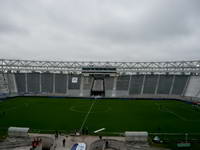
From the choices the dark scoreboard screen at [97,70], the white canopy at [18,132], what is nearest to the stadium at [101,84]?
the dark scoreboard screen at [97,70]

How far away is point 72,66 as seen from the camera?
74.1 metres

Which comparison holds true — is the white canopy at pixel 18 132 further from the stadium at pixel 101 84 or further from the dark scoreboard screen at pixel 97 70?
the dark scoreboard screen at pixel 97 70

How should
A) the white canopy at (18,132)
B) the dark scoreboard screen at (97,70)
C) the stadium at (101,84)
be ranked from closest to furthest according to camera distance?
1. the white canopy at (18,132)
2. the stadium at (101,84)
3. the dark scoreboard screen at (97,70)

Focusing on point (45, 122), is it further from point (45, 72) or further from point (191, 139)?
point (45, 72)

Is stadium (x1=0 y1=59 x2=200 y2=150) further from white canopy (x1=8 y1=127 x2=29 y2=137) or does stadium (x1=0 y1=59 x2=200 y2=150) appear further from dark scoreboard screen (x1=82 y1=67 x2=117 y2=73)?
white canopy (x1=8 y1=127 x2=29 y2=137)

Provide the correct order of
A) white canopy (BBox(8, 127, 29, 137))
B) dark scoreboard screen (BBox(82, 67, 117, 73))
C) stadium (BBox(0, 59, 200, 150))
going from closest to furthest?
white canopy (BBox(8, 127, 29, 137)) → stadium (BBox(0, 59, 200, 150)) → dark scoreboard screen (BBox(82, 67, 117, 73))

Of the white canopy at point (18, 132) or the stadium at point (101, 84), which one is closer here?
the white canopy at point (18, 132)

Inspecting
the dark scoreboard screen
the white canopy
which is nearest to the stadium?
the dark scoreboard screen

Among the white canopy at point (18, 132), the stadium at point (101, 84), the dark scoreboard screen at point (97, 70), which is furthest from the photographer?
the dark scoreboard screen at point (97, 70)

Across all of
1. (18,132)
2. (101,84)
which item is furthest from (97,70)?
(18,132)

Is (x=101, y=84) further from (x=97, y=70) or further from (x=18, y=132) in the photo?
(x=18, y=132)

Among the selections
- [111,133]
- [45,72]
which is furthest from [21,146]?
[45,72]

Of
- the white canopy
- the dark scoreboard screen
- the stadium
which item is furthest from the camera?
the dark scoreboard screen

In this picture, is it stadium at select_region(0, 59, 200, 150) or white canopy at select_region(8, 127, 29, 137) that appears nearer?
white canopy at select_region(8, 127, 29, 137)
